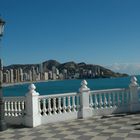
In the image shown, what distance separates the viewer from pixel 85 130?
9977 millimetres

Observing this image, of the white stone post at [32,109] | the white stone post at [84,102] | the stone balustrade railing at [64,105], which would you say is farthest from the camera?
the white stone post at [84,102]

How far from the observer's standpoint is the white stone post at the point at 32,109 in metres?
11.5

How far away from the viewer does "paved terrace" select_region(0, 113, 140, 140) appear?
9055mm

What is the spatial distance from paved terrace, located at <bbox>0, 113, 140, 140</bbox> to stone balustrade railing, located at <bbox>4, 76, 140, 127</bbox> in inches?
17.8

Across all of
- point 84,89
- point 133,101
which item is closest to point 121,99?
point 133,101

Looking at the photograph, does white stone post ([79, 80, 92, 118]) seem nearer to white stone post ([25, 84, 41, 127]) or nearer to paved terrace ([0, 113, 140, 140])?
paved terrace ([0, 113, 140, 140])

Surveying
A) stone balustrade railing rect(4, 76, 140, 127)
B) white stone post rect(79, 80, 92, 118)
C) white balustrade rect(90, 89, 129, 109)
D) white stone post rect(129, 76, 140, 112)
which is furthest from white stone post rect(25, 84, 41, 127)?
white stone post rect(129, 76, 140, 112)

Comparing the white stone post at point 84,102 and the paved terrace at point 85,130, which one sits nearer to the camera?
the paved terrace at point 85,130

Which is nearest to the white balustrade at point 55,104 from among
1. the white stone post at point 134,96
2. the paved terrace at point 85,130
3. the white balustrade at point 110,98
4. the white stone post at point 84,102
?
the white stone post at point 84,102

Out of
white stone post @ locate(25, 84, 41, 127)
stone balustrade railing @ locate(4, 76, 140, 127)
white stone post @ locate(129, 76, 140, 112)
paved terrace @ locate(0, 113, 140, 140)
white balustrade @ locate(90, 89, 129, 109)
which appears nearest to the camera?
paved terrace @ locate(0, 113, 140, 140)

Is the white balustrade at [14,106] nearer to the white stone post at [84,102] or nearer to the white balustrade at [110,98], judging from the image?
the white stone post at [84,102]

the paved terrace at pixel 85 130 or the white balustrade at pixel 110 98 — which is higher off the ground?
the white balustrade at pixel 110 98

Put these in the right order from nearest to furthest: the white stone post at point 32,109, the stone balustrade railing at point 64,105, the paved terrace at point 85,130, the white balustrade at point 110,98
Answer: the paved terrace at point 85,130, the white stone post at point 32,109, the stone balustrade railing at point 64,105, the white balustrade at point 110,98

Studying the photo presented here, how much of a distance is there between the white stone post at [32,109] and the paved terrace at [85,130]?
0.31 meters
